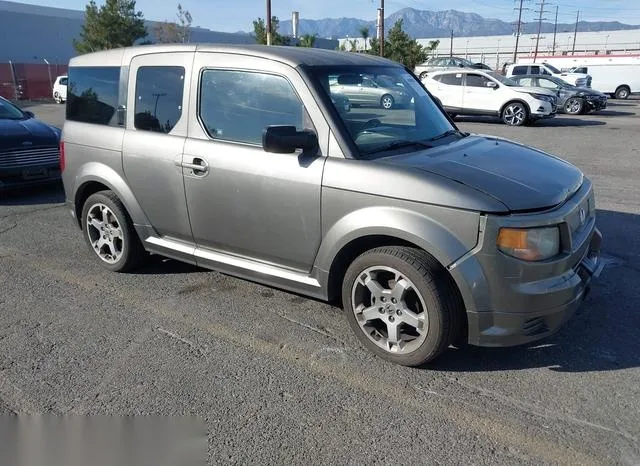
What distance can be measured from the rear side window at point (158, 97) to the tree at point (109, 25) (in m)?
38.9

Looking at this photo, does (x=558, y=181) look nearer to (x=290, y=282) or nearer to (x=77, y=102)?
(x=290, y=282)

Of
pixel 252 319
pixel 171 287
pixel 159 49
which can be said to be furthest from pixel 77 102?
pixel 252 319

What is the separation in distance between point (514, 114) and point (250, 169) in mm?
16124

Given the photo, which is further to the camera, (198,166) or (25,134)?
(25,134)

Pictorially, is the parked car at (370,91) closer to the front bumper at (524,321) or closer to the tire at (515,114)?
the front bumper at (524,321)

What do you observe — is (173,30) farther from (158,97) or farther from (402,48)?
(158,97)

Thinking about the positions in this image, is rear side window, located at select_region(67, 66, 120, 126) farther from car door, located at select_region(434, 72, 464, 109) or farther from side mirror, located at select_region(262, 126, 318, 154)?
car door, located at select_region(434, 72, 464, 109)

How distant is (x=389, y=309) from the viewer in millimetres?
3434

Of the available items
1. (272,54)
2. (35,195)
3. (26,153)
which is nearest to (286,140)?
(272,54)

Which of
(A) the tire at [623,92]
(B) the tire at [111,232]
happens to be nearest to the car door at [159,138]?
(B) the tire at [111,232]

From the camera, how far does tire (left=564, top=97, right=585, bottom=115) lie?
21922 millimetres

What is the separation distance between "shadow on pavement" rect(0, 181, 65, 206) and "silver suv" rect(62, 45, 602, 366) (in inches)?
136

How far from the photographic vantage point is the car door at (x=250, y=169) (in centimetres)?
366

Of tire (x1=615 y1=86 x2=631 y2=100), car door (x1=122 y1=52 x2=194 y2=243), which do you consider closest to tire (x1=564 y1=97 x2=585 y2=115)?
tire (x1=615 y1=86 x2=631 y2=100)
